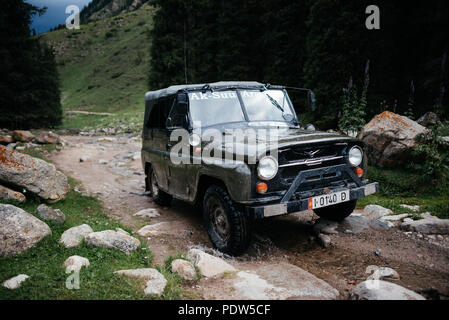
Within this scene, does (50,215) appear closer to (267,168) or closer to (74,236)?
(74,236)

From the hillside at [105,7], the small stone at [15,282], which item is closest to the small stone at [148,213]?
the small stone at [15,282]

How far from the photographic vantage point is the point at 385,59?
11.6 meters

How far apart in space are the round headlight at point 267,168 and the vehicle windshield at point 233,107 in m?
1.44

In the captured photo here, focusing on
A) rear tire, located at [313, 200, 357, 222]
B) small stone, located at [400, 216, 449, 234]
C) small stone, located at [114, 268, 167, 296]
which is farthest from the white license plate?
small stone, located at [114, 268, 167, 296]

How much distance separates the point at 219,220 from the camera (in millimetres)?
4320

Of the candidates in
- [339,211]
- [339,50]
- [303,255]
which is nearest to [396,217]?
[339,211]

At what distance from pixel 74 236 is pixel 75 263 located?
836mm

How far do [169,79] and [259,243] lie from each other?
21222 millimetres

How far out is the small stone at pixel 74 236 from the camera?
13.4 feet

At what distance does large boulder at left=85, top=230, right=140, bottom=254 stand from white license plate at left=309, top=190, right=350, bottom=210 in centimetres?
236

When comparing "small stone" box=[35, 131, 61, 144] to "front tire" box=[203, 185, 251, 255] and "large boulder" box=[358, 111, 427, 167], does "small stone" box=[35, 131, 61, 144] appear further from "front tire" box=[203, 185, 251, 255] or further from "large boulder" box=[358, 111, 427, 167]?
"large boulder" box=[358, 111, 427, 167]

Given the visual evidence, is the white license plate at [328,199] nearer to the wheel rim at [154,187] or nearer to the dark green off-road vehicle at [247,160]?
the dark green off-road vehicle at [247,160]

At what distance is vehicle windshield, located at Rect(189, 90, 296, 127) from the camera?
4.88m
